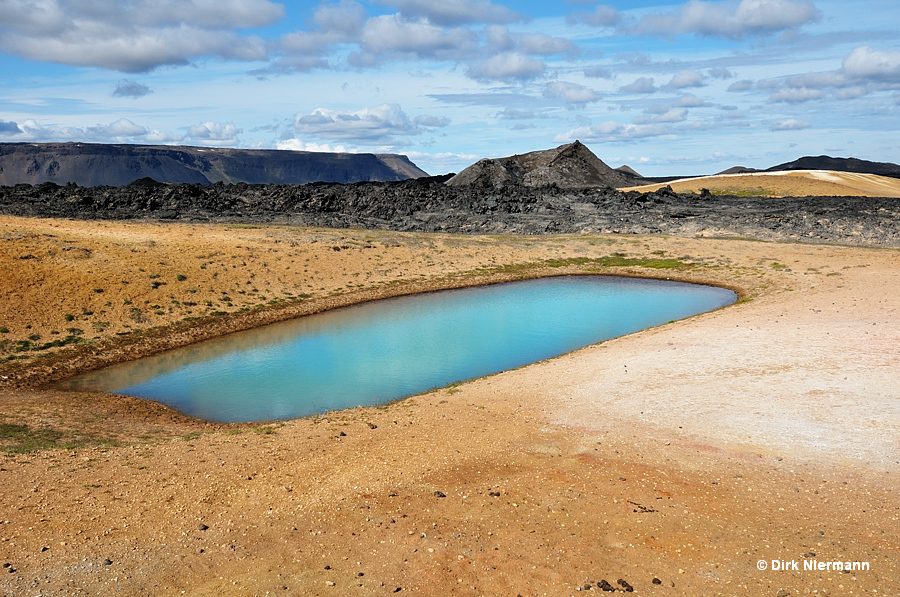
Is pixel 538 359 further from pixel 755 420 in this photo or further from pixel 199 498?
pixel 199 498

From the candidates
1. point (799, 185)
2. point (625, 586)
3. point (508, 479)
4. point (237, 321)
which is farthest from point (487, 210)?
point (625, 586)

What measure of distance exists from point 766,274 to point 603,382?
24498 millimetres

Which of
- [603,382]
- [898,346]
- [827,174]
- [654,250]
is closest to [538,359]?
[603,382]

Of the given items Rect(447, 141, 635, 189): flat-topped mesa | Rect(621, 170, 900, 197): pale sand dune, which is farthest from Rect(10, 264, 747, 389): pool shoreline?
Rect(621, 170, 900, 197): pale sand dune

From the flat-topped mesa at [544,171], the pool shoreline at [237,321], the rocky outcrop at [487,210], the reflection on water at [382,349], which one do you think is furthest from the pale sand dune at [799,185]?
the reflection on water at [382,349]

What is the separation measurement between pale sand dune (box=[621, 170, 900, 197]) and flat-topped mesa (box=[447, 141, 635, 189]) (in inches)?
336

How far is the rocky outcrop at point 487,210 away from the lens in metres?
51.6

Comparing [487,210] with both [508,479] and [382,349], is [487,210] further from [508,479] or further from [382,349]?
[508,479]

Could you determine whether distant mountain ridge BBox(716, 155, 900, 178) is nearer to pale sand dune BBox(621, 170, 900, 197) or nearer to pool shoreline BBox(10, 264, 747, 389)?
pale sand dune BBox(621, 170, 900, 197)

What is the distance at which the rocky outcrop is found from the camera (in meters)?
51.6

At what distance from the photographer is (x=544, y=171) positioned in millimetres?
90250

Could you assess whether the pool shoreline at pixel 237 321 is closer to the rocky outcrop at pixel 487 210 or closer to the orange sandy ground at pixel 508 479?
the orange sandy ground at pixel 508 479

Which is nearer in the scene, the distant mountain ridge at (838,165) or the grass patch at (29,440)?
the grass patch at (29,440)

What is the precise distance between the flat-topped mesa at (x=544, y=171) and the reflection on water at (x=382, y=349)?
5418 cm
